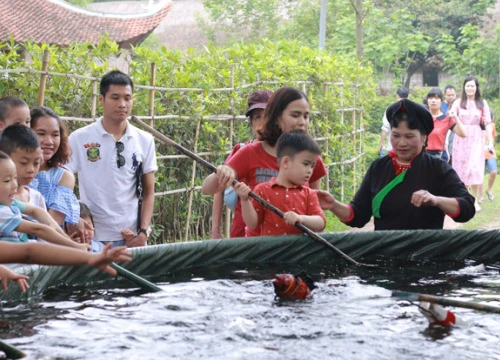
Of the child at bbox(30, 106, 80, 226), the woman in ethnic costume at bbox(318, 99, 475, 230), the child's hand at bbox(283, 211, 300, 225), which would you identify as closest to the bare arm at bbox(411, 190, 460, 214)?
the woman in ethnic costume at bbox(318, 99, 475, 230)

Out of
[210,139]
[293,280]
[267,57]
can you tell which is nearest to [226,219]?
[210,139]

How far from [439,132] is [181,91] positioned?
484 centimetres

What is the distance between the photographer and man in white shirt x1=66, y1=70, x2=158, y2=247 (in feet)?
21.1

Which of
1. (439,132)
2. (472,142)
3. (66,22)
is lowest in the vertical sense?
(472,142)

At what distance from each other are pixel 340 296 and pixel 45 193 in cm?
189

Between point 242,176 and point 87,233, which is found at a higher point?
point 242,176

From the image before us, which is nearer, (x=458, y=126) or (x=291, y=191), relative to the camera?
(x=291, y=191)

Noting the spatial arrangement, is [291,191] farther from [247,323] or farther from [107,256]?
[107,256]

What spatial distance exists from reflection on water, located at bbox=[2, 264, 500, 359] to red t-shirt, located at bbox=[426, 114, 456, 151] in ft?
25.0

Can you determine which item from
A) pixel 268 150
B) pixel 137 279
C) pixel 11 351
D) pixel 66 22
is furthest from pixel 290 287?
pixel 66 22

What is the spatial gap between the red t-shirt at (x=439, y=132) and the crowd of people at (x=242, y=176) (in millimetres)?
6850

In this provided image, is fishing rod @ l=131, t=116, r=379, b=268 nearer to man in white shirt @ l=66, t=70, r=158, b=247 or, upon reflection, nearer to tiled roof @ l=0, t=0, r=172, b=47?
man in white shirt @ l=66, t=70, r=158, b=247

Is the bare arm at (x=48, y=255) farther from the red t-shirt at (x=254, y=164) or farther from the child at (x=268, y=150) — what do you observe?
Result: the red t-shirt at (x=254, y=164)

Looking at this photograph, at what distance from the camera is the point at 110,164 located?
255 inches
